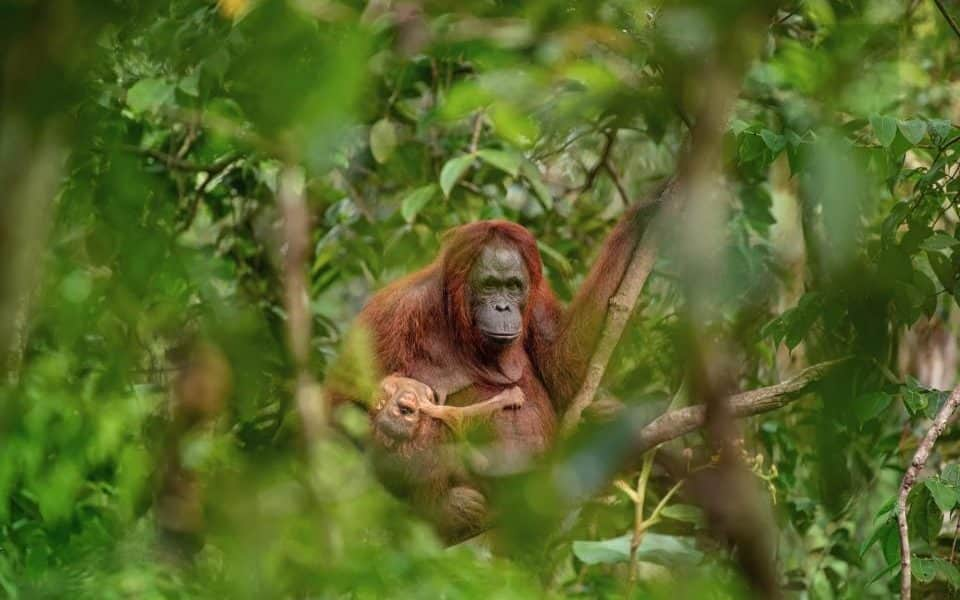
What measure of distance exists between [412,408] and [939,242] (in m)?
2.13

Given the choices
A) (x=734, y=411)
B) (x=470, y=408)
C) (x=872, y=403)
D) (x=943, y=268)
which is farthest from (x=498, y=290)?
(x=872, y=403)

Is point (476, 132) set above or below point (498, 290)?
above

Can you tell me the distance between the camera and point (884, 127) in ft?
10.6

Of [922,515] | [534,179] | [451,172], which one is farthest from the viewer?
[534,179]

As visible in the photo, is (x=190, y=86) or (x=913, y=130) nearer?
(x=913, y=130)

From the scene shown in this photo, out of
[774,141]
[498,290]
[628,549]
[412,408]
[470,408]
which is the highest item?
[774,141]

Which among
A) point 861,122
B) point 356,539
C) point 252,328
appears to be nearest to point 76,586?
point 356,539

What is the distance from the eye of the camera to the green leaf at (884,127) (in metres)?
3.19

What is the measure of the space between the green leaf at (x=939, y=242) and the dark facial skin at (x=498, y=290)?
76.8 inches

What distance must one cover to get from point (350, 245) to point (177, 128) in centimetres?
88

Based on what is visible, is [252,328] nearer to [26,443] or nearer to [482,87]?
[482,87]

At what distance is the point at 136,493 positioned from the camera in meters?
2.83

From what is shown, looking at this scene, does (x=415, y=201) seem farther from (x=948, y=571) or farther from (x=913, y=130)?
(x=948, y=571)

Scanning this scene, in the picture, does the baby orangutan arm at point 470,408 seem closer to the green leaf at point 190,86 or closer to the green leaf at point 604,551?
the green leaf at point 604,551
